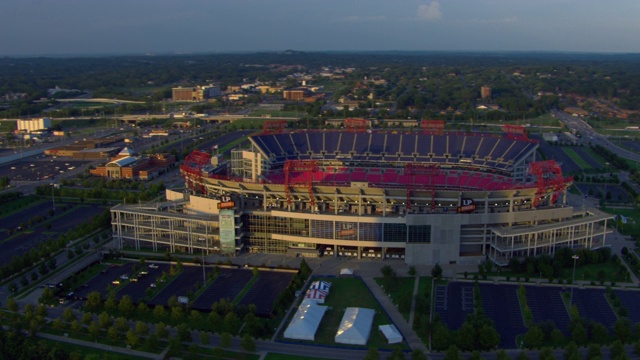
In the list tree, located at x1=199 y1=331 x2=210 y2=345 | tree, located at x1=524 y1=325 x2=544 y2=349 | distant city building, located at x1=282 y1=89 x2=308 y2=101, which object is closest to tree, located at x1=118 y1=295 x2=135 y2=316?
tree, located at x1=199 y1=331 x2=210 y2=345

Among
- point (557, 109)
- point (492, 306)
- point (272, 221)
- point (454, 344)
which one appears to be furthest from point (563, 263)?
point (557, 109)

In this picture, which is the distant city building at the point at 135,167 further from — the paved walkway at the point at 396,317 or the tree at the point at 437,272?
the tree at the point at 437,272

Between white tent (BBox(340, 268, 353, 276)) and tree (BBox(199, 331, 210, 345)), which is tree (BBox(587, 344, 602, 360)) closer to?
white tent (BBox(340, 268, 353, 276))

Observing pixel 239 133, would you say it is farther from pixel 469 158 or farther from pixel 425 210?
pixel 425 210

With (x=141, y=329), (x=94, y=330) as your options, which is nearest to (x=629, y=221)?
(x=141, y=329)

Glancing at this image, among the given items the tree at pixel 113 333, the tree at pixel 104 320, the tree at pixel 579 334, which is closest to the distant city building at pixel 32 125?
the tree at pixel 104 320

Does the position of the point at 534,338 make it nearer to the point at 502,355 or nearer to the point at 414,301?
the point at 502,355
